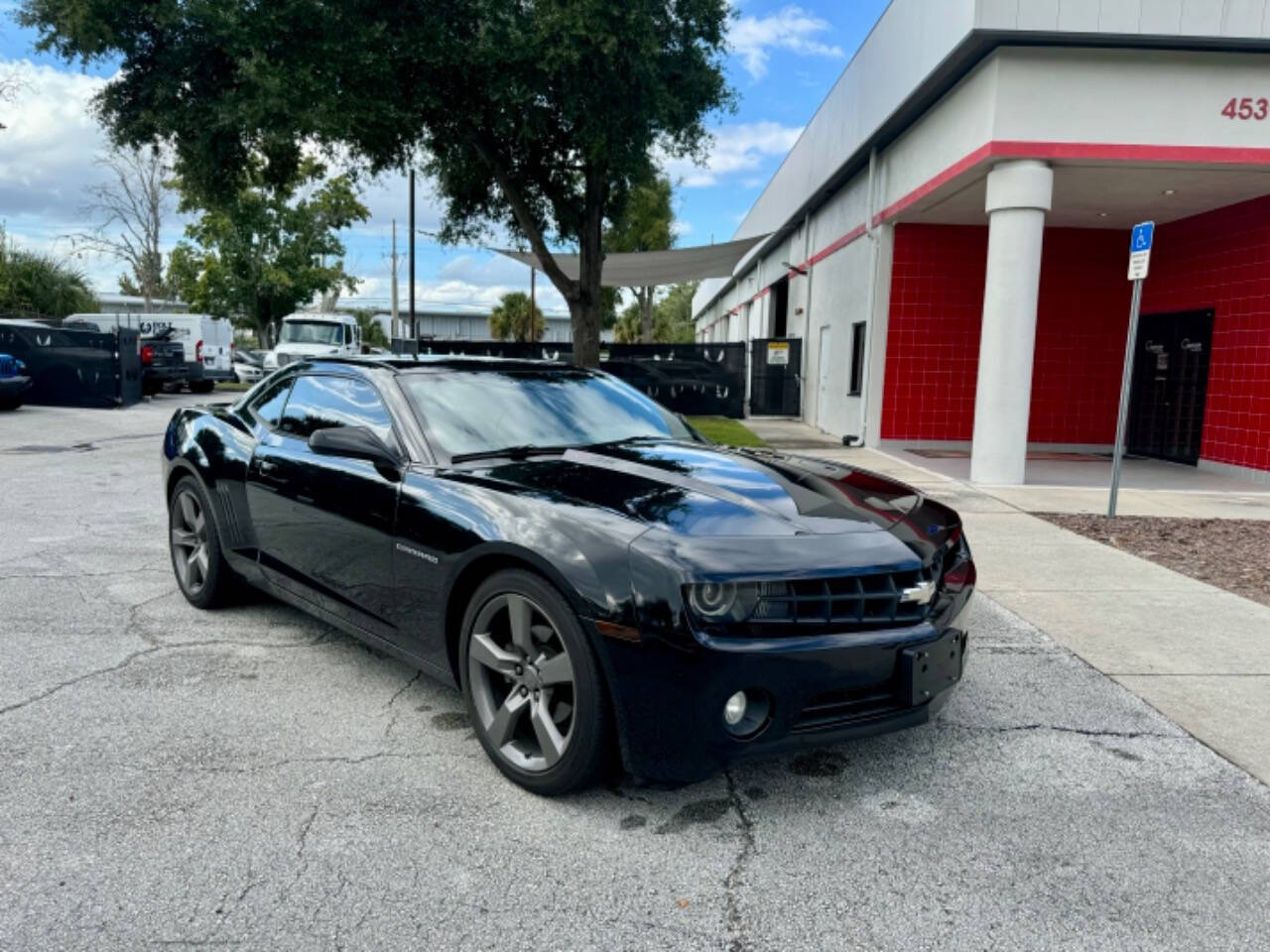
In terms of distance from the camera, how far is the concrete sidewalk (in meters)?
3.87

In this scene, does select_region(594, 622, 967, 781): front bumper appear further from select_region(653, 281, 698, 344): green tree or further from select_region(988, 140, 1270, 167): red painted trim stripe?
select_region(653, 281, 698, 344): green tree

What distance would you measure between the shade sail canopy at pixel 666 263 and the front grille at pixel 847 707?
58.5 feet

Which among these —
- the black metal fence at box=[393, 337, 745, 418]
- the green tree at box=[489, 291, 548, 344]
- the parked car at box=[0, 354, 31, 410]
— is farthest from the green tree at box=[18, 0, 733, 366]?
the green tree at box=[489, 291, 548, 344]

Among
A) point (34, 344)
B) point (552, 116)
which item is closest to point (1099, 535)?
point (552, 116)

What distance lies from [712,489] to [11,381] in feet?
58.2

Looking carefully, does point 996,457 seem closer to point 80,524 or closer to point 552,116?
point 552,116

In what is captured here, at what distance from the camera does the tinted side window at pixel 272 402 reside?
4.58 m

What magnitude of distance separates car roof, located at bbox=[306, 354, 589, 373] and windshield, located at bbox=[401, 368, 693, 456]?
0.20 feet

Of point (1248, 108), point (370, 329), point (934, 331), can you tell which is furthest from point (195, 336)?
point (370, 329)

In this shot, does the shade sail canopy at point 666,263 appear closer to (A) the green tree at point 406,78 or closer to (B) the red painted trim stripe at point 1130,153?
(A) the green tree at point 406,78

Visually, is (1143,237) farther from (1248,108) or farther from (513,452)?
(513,452)

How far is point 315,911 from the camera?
91.4 inches

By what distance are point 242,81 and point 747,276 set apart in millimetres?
24326

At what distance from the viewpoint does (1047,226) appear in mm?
→ 14562
